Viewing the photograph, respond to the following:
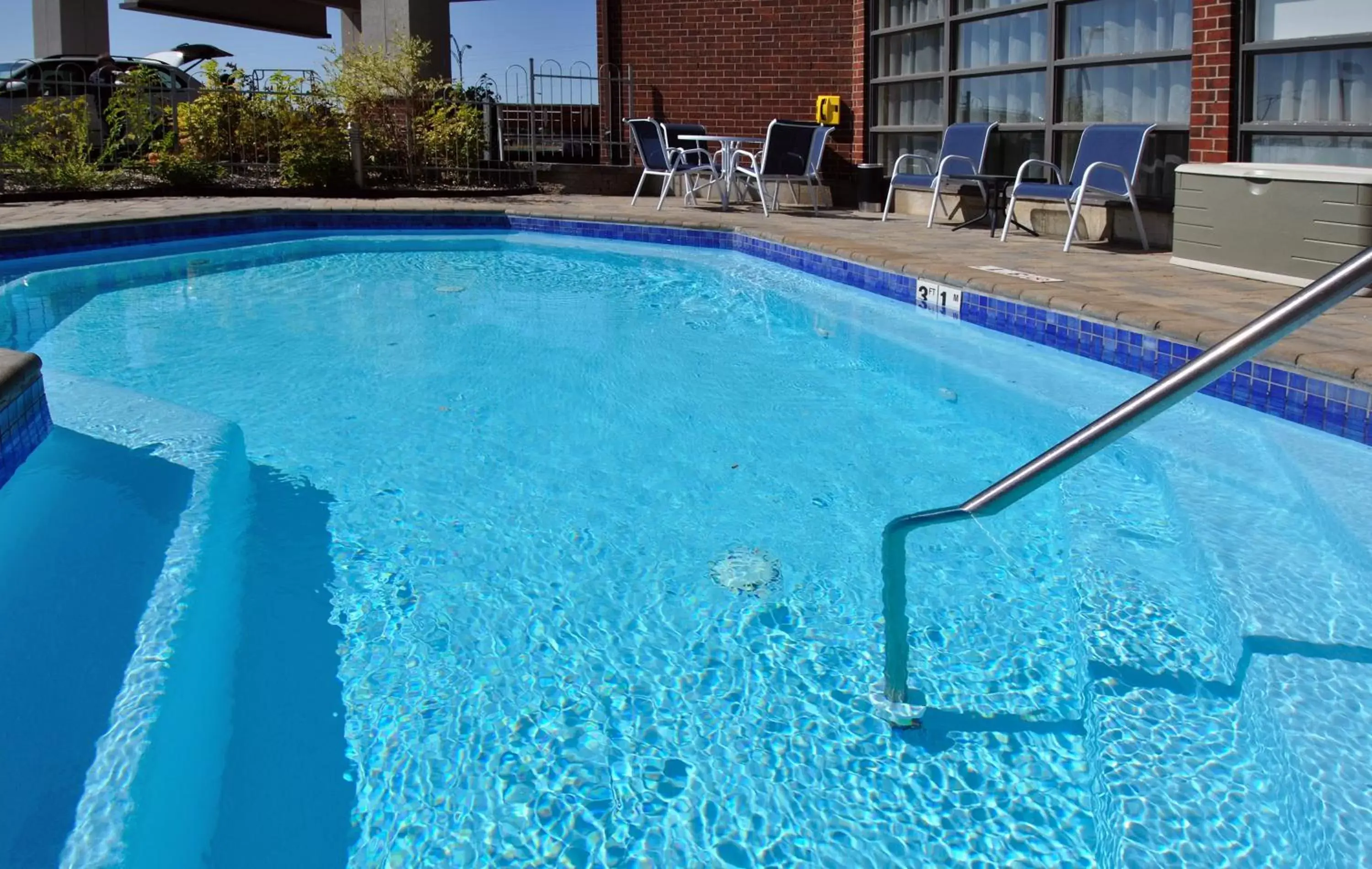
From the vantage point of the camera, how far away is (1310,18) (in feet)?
19.3

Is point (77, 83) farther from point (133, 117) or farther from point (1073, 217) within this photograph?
point (1073, 217)

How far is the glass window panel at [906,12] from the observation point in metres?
9.49

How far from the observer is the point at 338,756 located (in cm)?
207

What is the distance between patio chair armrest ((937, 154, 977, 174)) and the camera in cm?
816

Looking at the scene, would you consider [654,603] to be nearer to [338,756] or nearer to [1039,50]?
[338,756]

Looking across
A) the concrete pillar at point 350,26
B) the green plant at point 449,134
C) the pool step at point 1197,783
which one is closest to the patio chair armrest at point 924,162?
the green plant at point 449,134

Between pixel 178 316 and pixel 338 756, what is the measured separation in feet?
16.3

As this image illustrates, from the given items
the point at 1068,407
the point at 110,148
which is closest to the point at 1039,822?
the point at 1068,407

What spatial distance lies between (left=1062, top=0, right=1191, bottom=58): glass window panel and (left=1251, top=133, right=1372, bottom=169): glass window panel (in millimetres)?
891

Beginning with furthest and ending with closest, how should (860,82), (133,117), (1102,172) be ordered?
(133,117), (860,82), (1102,172)

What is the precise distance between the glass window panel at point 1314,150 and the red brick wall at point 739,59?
4.85 metres

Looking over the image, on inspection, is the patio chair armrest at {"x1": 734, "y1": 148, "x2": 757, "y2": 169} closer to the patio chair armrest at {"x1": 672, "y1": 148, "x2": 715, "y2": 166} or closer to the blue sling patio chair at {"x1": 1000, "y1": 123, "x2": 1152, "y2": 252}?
the patio chair armrest at {"x1": 672, "y1": 148, "x2": 715, "y2": 166}

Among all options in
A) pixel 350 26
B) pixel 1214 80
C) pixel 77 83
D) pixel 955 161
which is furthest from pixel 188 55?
pixel 1214 80

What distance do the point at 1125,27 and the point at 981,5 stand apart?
177 centimetres
